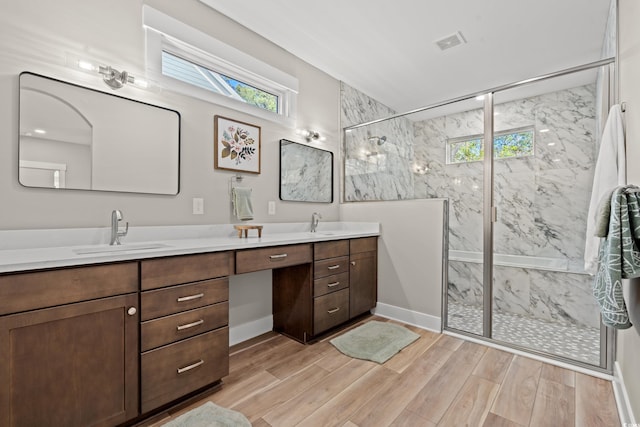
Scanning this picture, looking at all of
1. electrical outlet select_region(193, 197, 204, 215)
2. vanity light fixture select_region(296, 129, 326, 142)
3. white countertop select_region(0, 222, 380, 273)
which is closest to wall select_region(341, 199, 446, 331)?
white countertop select_region(0, 222, 380, 273)

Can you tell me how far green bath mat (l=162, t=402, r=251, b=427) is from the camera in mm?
1401

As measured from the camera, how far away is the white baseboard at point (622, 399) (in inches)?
53.8

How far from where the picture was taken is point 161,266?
143cm

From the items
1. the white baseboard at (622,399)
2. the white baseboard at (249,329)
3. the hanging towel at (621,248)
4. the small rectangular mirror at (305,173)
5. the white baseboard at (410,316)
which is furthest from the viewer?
the small rectangular mirror at (305,173)

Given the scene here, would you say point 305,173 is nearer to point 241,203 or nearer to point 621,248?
point 241,203

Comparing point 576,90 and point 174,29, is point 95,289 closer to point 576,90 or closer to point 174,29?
point 174,29

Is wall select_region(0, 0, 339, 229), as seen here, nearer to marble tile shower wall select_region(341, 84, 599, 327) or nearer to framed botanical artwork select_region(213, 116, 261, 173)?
framed botanical artwork select_region(213, 116, 261, 173)

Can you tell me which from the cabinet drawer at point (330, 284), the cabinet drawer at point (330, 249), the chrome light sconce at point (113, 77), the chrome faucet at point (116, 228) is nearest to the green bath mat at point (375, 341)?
the cabinet drawer at point (330, 284)

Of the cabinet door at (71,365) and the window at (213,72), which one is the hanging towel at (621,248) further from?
the window at (213,72)

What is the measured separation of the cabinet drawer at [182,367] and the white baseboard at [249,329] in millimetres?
619

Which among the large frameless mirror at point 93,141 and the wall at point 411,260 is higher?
the large frameless mirror at point 93,141

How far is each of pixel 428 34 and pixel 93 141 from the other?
270cm

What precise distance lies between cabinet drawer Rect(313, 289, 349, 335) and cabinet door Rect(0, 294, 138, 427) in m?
1.28

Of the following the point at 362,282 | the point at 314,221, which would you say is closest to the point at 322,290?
the point at 362,282
